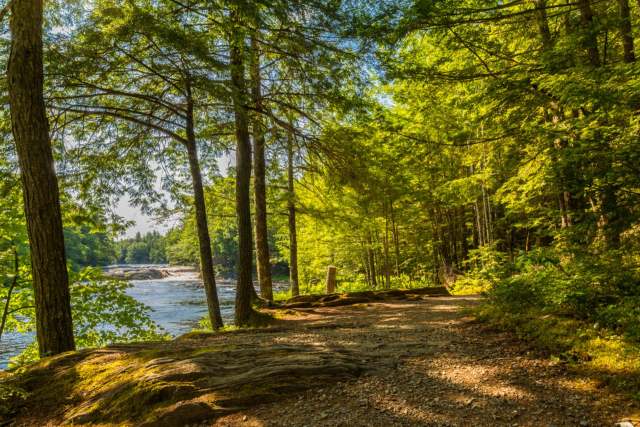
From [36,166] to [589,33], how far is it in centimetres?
728

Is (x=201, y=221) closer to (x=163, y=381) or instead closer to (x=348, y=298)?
(x=348, y=298)

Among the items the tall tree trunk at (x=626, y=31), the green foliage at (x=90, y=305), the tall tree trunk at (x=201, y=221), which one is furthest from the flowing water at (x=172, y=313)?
the tall tree trunk at (x=626, y=31)

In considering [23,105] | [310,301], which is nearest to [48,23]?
[23,105]

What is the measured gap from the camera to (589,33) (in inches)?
194

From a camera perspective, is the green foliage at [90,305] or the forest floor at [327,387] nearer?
the forest floor at [327,387]

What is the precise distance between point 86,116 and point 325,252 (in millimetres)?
13691

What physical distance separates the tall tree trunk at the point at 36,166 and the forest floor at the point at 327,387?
0.75 m

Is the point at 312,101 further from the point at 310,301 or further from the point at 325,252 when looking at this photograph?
the point at 325,252

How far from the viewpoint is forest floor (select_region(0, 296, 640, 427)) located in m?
2.79

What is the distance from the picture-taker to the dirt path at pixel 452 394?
8.80 ft

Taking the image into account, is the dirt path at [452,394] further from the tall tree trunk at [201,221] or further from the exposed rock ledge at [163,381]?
the tall tree trunk at [201,221]

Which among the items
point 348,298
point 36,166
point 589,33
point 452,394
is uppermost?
point 589,33

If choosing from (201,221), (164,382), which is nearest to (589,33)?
(164,382)

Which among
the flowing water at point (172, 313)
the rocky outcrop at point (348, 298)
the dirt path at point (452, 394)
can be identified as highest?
the dirt path at point (452, 394)
